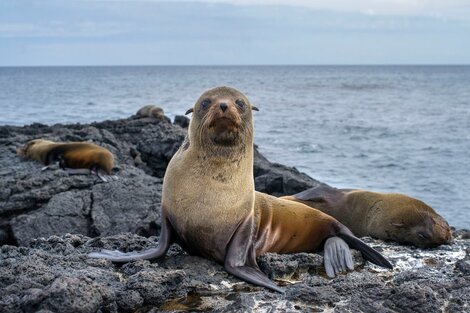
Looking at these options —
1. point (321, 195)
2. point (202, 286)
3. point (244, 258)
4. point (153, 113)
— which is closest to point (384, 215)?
point (321, 195)

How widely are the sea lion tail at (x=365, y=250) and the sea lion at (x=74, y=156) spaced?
5185 mm

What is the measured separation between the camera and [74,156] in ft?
35.1

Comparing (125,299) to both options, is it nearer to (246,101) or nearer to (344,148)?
(246,101)

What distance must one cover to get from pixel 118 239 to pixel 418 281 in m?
2.37

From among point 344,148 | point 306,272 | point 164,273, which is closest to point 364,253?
point 306,272

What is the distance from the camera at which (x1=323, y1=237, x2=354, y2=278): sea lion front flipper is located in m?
4.52

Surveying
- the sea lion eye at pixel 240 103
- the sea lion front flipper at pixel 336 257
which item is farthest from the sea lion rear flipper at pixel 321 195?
the sea lion eye at pixel 240 103

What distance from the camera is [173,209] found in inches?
179

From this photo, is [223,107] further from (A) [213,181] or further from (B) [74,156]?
(B) [74,156]

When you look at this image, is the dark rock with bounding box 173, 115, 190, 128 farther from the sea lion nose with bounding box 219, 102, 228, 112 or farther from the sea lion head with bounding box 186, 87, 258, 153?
the sea lion nose with bounding box 219, 102, 228, 112

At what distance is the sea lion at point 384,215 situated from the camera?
19.8ft

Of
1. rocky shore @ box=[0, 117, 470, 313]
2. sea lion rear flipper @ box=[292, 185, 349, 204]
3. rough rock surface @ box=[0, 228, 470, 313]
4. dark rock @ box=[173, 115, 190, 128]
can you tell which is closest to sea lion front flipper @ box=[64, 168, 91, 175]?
sea lion rear flipper @ box=[292, 185, 349, 204]

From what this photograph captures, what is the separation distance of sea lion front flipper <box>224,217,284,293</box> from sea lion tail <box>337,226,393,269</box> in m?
0.97

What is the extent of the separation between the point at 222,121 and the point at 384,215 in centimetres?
296
